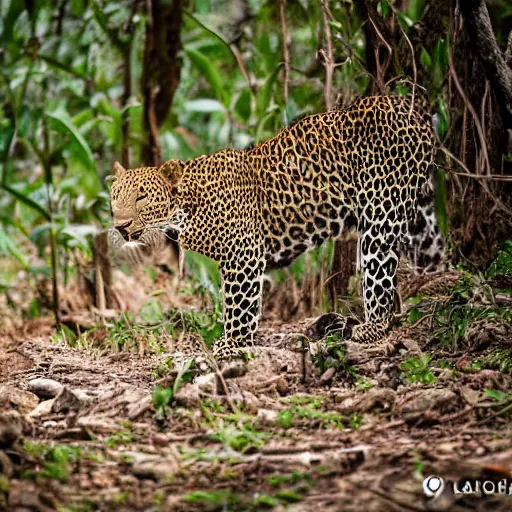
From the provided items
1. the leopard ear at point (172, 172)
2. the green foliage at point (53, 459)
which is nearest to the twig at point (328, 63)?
the leopard ear at point (172, 172)

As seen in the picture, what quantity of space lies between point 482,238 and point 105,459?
4.70m

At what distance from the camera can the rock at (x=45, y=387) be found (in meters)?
6.54

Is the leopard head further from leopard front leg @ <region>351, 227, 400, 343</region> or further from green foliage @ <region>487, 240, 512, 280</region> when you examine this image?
green foliage @ <region>487, 240, 512, 280</region>

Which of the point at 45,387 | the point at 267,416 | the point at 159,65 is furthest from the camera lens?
the point at 159,65

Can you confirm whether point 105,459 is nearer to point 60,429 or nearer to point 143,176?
point 60,429

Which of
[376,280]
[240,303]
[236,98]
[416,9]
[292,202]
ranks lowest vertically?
[240,303]

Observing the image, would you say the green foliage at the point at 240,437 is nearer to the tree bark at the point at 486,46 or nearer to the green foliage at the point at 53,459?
the green foliage at the point at 53,459

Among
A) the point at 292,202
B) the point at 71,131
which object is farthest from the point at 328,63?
the point at 71,131

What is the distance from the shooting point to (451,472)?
4.76 meters

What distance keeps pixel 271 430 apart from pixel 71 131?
544cm

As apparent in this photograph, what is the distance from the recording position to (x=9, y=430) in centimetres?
521

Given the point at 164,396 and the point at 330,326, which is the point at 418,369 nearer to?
the point at 330,326

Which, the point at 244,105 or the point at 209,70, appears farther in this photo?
the point at 244,105

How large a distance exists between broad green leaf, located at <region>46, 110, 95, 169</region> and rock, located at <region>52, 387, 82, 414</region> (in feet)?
14.4
